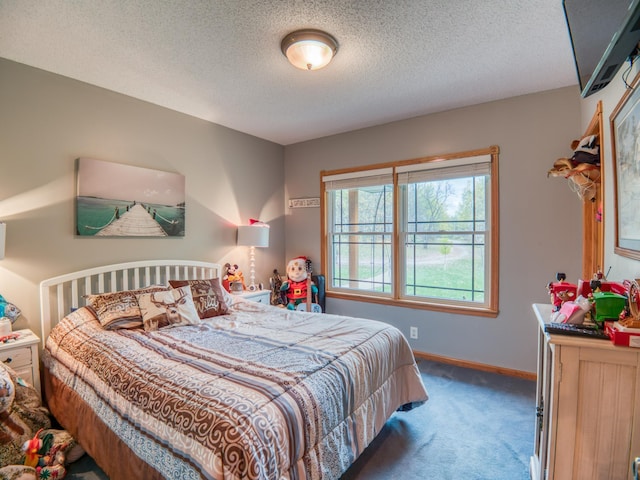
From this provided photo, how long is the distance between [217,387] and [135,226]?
2.11 metres

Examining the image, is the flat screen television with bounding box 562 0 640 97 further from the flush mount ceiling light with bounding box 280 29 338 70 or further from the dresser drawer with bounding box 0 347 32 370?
the dresser drawer with bounding box 0 347 32 370

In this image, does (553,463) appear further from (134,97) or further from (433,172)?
(134,97)

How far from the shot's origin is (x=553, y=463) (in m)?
1.19

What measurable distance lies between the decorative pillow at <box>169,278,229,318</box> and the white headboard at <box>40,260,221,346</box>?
1.25 ft

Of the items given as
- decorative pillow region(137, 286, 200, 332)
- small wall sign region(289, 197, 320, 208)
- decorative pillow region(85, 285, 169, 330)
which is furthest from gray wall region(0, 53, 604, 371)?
decorative pillow region(137, 286, 200, 332)

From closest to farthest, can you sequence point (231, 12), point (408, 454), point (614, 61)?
point (614, 61) < point (231, 12) < point (408, 454)

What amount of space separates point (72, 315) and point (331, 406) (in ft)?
6.55

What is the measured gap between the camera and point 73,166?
8.46 ft

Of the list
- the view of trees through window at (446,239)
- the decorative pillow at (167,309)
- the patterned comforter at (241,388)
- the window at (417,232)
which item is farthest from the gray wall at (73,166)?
the view of trees through window at (446,239)

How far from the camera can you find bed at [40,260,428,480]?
4.04 ft

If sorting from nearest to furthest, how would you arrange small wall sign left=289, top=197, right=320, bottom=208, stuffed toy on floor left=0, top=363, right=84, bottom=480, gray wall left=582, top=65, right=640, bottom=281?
gray wall left=582, top=65, right=640, bottom=281, stuffed toy on floor left=0, top=363, right=84, bottom=480, small wall sign left=289, top=197, right=320, bottom=208

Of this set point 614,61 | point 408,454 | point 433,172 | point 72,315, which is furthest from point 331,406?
point 433,172

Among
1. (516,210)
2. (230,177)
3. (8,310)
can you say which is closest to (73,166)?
(8,310)

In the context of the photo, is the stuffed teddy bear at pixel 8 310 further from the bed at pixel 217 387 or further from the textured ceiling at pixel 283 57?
the textured ceiling at pixel 283 57
